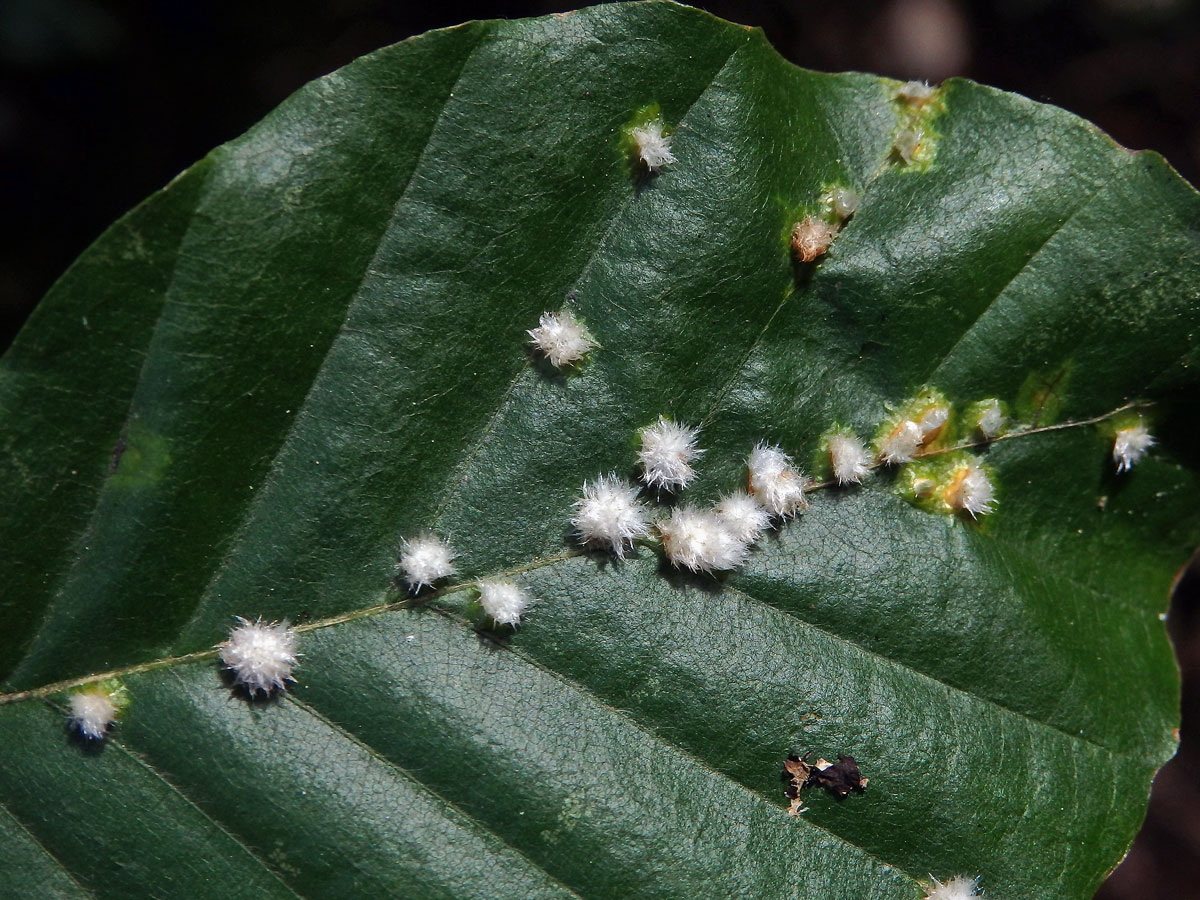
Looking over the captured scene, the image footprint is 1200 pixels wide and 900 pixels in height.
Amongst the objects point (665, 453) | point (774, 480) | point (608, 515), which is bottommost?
point (608, 515)

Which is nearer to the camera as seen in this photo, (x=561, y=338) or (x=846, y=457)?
(x=561, y=338)

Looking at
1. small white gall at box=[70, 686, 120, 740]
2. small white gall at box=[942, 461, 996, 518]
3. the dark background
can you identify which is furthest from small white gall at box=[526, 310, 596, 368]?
the dark background

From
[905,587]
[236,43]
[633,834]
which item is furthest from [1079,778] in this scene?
[236,43]

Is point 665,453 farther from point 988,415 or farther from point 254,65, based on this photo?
point 254,65

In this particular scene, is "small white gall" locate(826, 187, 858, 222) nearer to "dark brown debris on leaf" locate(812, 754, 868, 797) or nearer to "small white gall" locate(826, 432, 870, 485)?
"small white gall" locate(826, 432, 870, 485)

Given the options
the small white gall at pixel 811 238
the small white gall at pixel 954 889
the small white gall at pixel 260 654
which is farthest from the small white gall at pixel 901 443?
the small white gall at pixel 260 654

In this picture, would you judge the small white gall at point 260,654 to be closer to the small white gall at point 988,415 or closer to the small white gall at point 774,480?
the small white gall at point 774,480

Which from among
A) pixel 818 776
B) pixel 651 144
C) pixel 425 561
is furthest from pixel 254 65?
pixel 818 776
